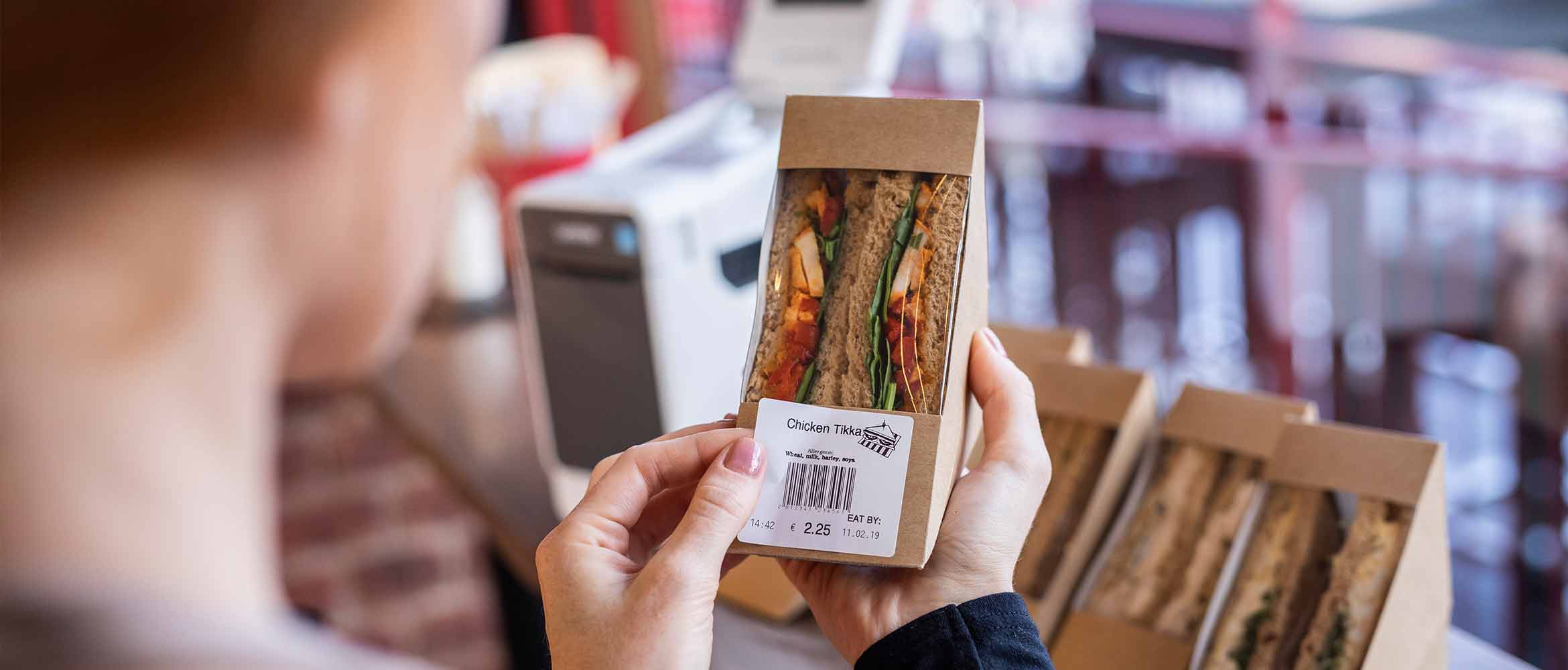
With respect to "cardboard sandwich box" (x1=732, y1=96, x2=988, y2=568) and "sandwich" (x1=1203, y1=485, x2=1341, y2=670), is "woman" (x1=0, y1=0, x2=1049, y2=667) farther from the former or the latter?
"sandwich" (x1=1203, y1=485, x2=1341, y2=670)

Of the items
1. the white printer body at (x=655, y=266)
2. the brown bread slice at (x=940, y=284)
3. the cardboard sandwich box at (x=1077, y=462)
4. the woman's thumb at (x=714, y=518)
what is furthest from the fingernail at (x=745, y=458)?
the white printer body at (x=655, y=266)

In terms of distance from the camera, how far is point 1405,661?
829mm

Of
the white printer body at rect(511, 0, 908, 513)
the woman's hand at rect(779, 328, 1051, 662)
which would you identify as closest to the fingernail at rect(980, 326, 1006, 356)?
the woman's hand at rect(779, 328, 1051, 662)

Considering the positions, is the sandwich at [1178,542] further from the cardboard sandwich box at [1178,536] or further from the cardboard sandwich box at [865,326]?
the cardboard sandwich box at [865,326]

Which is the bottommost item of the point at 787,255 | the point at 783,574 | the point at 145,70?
the point at 783,574

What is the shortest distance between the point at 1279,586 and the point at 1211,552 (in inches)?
2.3

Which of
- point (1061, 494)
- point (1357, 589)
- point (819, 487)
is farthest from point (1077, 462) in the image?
point (819, 487)

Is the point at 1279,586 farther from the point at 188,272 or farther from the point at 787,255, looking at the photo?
the point at 188,272

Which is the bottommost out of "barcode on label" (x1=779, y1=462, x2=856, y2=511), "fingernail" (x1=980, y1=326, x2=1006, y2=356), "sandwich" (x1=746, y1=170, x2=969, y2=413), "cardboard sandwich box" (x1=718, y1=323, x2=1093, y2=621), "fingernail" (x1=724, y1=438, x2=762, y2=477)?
"cardboard sandwich box" (x1=718, y1=323, x2=1093, y2=621)

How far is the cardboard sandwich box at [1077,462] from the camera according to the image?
0.96 m

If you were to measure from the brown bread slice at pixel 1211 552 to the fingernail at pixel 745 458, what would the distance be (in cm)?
38

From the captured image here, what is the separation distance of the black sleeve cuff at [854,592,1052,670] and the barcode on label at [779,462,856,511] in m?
0.12

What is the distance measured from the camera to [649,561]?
0.76m

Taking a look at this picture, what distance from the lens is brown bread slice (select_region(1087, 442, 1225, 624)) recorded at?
927 mm
